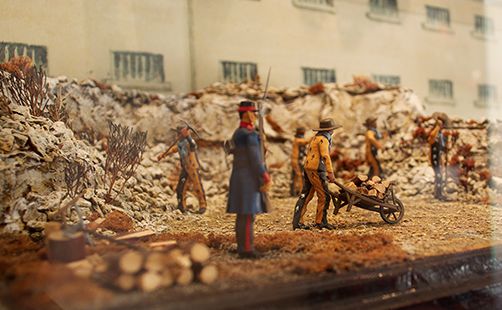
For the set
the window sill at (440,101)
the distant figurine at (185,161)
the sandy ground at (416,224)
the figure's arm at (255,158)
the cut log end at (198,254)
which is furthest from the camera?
the window sill at (440,101)

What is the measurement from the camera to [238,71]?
423 inches

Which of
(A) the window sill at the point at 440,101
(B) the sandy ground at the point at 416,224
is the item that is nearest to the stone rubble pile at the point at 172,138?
(B) the sandy ground at the point at 416,224

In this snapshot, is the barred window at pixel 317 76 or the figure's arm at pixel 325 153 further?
the barred window at pixel 317 76

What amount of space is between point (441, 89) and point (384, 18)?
9.94ft

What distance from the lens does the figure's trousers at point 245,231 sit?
4.36m

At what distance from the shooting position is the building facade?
8633mm

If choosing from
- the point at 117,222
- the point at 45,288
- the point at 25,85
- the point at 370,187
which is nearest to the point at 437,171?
the point at 370,187

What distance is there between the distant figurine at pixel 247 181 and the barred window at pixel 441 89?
35.0ft

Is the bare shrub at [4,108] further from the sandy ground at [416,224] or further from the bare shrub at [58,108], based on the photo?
the sandy ground at [416,224]

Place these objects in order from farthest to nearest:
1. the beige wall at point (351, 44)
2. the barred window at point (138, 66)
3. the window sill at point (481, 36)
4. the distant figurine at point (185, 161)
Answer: the window sill at point (481, 36)
the beige wall at point (351, 44)
the barred window at point (138, 66)
the distant figurine at point (185, 161)

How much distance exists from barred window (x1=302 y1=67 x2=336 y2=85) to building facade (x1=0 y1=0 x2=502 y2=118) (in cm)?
3

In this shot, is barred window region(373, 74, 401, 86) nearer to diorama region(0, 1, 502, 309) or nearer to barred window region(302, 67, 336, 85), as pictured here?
diorama region(0, 1, 502, 309)

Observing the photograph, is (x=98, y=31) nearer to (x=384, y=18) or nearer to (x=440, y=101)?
(x=384, y=18)

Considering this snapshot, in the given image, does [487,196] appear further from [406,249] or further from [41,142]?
[41,142]
